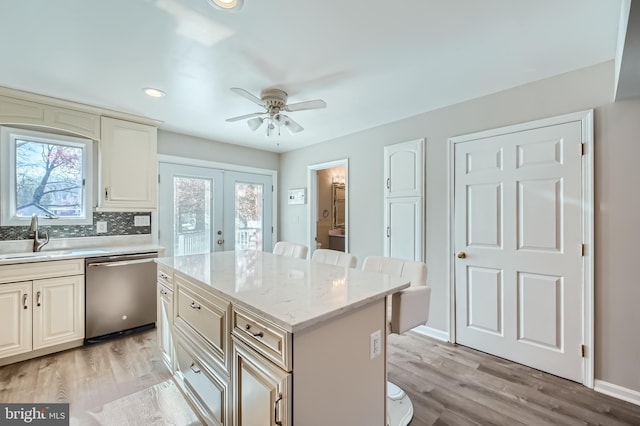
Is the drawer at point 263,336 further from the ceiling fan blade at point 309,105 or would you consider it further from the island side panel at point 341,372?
the ceiling fan blade at point 309,105

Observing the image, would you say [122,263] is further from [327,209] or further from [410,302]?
[327,209]

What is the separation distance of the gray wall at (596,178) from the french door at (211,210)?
1.69m

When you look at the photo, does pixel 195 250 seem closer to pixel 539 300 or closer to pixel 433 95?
pixel 433 95

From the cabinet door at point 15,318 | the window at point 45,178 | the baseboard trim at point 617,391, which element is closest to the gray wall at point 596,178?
the baseboard trim at point 617,391

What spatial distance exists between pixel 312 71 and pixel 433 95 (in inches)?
47.5

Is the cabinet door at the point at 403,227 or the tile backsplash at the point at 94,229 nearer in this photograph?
the tile backsplash at the point at 94,229

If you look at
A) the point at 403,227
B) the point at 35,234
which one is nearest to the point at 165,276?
the point at 35,234

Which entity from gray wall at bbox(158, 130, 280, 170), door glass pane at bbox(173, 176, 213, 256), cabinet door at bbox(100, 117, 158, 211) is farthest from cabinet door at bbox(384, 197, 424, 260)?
cabinet door at bbox(100, 117, 158, 211)

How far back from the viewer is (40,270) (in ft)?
8.22

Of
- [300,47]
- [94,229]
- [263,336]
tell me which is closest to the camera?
[263,336]

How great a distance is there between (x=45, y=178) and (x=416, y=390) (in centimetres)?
402

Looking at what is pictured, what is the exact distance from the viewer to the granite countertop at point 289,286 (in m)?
1.13

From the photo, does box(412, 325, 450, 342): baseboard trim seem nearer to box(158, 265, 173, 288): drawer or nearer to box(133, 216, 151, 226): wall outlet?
box(158, 265, 173, 288): drawer

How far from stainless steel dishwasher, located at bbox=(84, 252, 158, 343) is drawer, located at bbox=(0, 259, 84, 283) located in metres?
0.10
